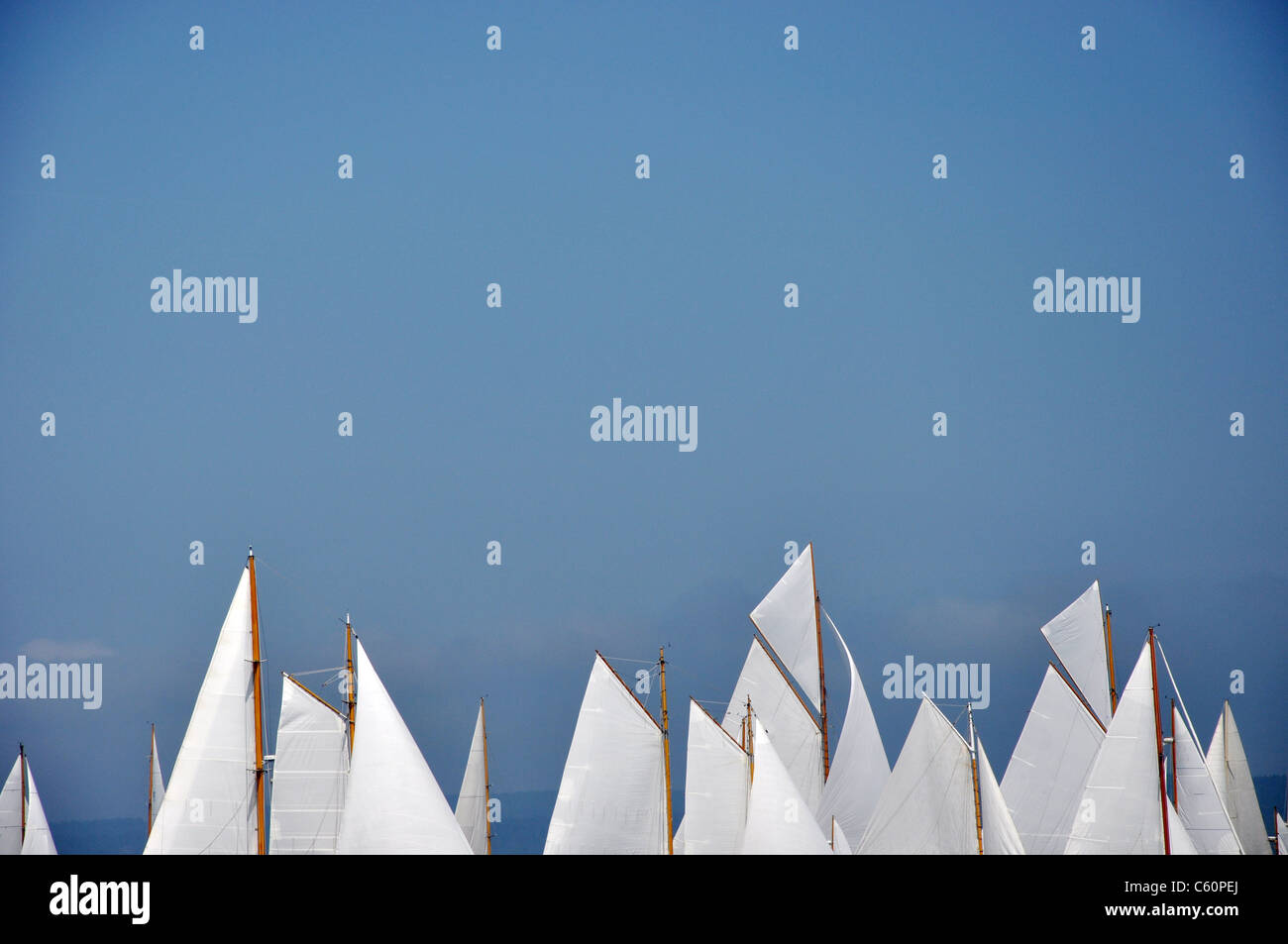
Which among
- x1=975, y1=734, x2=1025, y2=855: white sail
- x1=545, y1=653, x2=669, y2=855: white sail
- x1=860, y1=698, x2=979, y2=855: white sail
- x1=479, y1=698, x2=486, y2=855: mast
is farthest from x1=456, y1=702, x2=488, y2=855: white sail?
x1=975, y1=734, x2=1025, y2=855: white sail

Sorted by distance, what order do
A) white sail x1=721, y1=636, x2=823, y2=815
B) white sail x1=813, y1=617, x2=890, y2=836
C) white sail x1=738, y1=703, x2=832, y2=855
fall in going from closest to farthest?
1. white sail x1=738, y1=703, x2=832, y2=855
2. white sail x1=813, y1=617, x2=890, y2=836
3. white sail x1=721, y1=636, x2=823, y2=815

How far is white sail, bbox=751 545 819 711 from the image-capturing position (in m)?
51.4

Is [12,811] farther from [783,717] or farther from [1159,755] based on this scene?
[1159,755]

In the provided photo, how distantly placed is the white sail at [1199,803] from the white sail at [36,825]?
39.5 meters

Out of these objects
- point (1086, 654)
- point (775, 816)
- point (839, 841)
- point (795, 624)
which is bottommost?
point (839, 841)

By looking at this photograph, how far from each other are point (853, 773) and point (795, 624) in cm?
573

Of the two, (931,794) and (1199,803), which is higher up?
(931,794)

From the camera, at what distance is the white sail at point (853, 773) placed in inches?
1912

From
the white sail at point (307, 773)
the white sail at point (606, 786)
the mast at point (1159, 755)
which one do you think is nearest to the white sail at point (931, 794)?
the mast at point (1159, 755)

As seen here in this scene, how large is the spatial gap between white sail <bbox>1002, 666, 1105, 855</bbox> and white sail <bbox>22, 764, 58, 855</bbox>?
34.7 metres

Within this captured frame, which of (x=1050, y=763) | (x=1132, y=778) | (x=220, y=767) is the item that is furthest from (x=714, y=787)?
(x=220, y=767)

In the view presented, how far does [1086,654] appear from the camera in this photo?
167 ft

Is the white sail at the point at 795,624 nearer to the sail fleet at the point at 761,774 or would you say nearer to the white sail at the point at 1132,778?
the sail fleet at the point at 761,774

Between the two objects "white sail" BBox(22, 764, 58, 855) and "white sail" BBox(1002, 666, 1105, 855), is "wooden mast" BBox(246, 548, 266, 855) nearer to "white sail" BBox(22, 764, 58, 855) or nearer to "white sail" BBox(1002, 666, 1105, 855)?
"white sail" BBox(22, 764, 58, 855)
